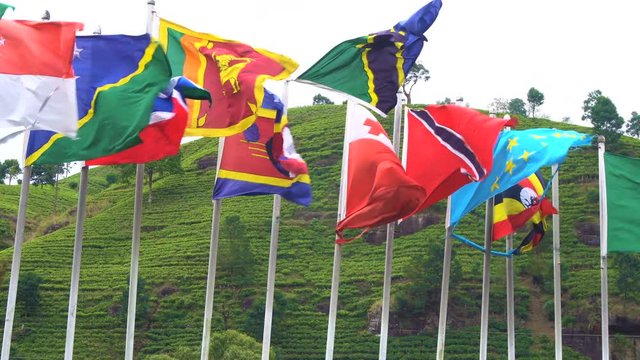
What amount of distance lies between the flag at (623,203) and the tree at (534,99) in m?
82.0

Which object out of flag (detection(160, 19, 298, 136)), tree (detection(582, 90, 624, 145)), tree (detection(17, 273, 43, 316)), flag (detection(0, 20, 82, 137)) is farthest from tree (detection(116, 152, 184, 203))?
flag (detection(0, 20, 82, 137))

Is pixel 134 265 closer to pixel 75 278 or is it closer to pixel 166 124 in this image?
pixel 75 278

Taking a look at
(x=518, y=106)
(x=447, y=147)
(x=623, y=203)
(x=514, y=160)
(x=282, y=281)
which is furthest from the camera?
(x=518, y=106)

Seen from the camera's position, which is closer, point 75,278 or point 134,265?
point 75,278

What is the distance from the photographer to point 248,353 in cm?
3981

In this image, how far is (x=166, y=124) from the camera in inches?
660

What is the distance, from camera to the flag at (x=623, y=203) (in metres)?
21.3

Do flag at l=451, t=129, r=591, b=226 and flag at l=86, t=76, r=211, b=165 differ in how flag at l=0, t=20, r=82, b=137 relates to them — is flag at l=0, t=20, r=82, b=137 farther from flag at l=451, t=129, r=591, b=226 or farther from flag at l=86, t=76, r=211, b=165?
flag at l=451, t=129, r=591, b=226

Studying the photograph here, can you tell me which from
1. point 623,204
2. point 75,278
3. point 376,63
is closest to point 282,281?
point 623,204

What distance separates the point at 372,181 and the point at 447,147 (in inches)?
68.6

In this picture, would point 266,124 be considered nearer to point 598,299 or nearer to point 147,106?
point 147,106

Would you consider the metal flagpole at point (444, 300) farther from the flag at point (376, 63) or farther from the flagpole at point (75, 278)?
the flagpole at point (75, 278)

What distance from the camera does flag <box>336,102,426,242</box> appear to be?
60.5 feet

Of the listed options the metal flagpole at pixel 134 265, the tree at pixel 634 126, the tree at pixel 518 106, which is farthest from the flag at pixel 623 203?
the tree at pixel 518 106
